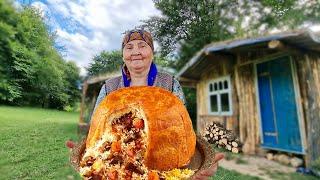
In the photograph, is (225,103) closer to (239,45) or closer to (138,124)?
(239,45)

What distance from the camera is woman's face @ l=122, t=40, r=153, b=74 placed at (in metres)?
1.31

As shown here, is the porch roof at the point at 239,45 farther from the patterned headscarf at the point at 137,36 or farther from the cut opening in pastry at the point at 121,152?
the cut opening in pastry at the point at 121,152

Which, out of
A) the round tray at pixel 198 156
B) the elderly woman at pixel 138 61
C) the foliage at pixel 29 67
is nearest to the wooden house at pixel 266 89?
the foliage at pixel 29 67

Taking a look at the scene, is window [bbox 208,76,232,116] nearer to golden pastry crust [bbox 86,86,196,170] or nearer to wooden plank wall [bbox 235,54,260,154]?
wooden plank wall [bbox 235,54,260,154]

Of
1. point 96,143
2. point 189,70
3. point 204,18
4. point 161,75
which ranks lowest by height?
point 96,143

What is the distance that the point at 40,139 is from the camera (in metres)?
5.00

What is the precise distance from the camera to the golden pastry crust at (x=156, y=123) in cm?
95

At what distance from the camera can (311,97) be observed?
12.9 ft

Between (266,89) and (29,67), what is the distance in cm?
326

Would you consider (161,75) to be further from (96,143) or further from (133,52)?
(96,143)

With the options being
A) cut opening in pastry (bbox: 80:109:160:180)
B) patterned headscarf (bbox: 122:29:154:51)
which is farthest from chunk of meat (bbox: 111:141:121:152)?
patterned headscarf (bbox: 122:29:154:51)

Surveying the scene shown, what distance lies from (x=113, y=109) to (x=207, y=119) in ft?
16.5

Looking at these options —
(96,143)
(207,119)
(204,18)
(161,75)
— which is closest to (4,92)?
(161,75)

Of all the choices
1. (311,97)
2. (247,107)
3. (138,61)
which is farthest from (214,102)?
(138,61)
